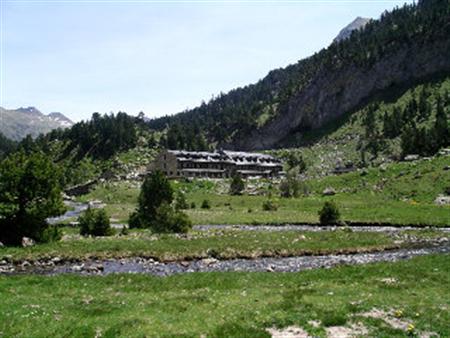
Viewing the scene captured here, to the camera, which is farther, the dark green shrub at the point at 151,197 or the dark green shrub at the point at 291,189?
the dark green shrub at the point at 291,189

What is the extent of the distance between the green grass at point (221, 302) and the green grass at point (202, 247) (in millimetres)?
9629

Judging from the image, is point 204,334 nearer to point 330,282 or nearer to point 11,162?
point 330,282

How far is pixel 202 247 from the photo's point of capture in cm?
4638

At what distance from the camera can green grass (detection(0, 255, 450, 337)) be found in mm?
21062

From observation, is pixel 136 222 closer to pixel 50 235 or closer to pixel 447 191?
pixel 50 235

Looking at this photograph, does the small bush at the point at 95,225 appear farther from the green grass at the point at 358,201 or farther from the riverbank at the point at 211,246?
the green grass at the point at 358,201

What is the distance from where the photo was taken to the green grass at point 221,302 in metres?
21.1

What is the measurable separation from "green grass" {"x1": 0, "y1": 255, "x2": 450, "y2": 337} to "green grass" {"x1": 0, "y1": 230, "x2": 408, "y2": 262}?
963 centimetres

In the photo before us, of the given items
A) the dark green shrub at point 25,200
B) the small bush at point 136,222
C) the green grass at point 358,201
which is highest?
the dark green shrub at point 25,200

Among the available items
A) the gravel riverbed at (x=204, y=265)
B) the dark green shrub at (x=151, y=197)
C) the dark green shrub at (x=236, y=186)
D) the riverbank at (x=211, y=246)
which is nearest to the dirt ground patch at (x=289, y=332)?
the gravel riverbed at (x=204, y=265)

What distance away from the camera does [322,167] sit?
185 meters

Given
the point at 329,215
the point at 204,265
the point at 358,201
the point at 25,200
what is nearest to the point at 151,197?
the point at 25,200

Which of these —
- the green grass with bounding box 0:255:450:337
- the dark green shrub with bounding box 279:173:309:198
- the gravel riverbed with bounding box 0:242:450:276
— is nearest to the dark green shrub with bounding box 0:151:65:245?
the gravel riverbed with bounding box 0:242:450:276

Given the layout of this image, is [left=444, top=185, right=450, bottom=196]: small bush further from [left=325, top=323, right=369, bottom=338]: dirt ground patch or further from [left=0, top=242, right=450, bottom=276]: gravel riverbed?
[left=325, top=323, right=369, bottom=338]: dirt ground patch
